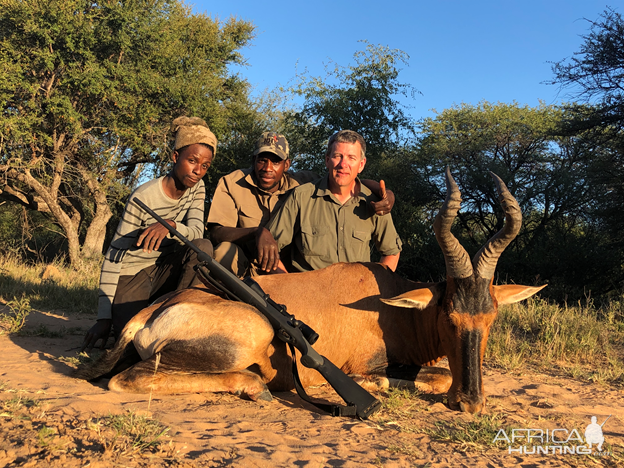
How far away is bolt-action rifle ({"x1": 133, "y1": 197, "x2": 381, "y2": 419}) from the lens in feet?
11.1

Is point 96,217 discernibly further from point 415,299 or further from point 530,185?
point 415,299

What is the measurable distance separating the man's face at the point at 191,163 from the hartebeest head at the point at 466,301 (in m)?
2.54

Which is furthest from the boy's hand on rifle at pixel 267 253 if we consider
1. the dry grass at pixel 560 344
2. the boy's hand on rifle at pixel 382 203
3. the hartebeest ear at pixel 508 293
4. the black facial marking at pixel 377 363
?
the dry grass at pixel 560 344

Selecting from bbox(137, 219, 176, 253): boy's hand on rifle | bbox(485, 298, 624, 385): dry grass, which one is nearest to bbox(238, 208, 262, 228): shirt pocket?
bbox(137, 219, 176, 253): boy's hand on rifle

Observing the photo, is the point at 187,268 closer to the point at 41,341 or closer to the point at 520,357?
the point at 41,341

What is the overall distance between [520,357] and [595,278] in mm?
9741

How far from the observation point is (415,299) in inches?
151

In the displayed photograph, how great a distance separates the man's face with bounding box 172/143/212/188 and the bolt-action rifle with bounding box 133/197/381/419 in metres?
1.57

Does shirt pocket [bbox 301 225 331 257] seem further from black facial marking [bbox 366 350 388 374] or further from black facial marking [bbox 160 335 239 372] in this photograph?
black facial marking [bbox 160 335 239 372]

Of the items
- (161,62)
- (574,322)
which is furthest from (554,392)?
(161,62)

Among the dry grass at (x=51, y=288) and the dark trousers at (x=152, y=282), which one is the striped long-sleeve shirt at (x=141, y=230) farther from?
the dry grass at (x=51, y=288)

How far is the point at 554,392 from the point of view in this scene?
416 cm

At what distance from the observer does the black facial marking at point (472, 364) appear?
356 centimetres

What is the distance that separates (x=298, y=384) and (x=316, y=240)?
171cm
